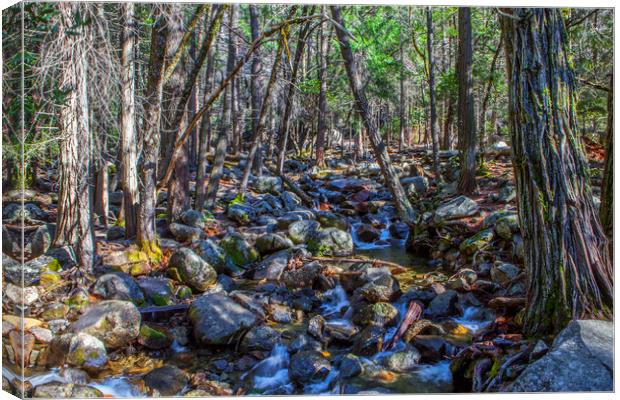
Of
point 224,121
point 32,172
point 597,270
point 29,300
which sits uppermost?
point 224,121

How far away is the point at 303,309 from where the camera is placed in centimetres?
595

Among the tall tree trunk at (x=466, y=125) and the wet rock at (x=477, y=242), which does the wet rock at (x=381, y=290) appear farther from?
the tall tree trunk at (x=466, y=125)

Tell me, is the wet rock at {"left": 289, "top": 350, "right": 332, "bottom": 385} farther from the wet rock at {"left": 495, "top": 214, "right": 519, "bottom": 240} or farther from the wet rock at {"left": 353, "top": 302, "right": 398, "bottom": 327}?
the wet rock at {"left": 495, "top": 214, "right": 519, "bottom": 240}

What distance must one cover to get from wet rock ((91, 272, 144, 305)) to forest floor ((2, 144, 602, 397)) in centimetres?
2

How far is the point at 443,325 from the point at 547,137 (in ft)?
6.79

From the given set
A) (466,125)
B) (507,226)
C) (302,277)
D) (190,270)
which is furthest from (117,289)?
(466,125)

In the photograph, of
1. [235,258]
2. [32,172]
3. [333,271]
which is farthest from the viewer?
[235,258]

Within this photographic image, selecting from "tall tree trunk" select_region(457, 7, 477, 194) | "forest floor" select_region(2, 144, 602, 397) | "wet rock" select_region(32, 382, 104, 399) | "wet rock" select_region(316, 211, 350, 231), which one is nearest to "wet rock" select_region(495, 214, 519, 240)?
"forest floor" select_region(2, 144, 602, 397)

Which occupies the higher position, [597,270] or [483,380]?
[597,270]

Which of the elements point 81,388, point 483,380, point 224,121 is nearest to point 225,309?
point 81,388

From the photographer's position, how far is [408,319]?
16.3 ft

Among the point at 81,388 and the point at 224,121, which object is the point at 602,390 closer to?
the point at 81,388

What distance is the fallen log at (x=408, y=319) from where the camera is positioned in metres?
4.65

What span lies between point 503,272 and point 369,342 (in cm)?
205
